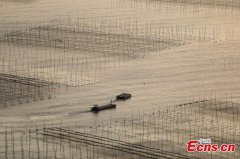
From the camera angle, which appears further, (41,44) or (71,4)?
(71,4)

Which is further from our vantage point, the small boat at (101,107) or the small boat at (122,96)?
the small boat at (122,96)

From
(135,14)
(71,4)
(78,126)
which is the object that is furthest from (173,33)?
(78,126)

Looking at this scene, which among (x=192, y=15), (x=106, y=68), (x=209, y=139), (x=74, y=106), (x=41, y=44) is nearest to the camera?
(x=209, y=139)

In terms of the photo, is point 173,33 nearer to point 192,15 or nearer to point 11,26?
point 192,15

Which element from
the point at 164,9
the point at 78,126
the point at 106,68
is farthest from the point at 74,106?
the point at 164,9

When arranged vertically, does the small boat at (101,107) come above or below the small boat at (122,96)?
below

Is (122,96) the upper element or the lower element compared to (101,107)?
upper

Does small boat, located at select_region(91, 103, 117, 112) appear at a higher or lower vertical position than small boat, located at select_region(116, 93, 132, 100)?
lower

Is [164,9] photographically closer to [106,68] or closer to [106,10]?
[106,10]

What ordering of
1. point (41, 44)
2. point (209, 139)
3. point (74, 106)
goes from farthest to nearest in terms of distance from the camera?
point (41, 44)
point (74, 106)
point (209, 139)

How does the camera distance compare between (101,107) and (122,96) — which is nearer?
(101,107)

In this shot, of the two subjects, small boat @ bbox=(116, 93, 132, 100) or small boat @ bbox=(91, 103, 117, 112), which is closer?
small boat @ bbox=(91, 103, 117, 112)
